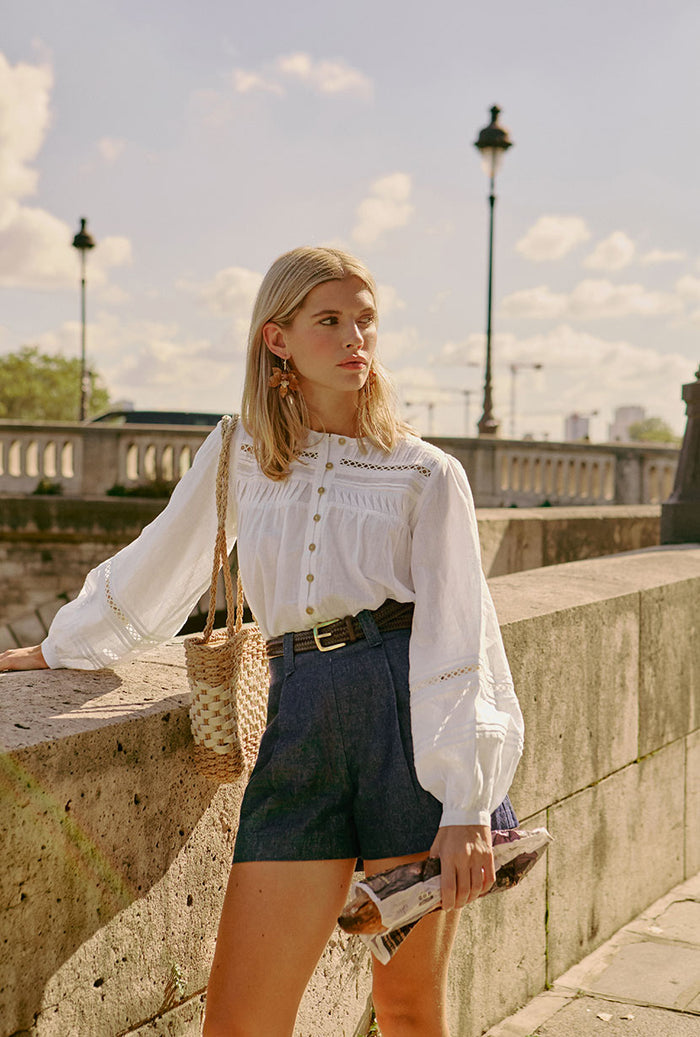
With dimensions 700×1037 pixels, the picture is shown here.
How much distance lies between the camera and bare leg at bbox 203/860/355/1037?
2.02 metres

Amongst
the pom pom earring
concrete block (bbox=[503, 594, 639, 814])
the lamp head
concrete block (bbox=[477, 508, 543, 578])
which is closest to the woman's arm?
the pom pom earring

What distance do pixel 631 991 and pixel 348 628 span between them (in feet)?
7.15

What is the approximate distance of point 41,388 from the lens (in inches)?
3024

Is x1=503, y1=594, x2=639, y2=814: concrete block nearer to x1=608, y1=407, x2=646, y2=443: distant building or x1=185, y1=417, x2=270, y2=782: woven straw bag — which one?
x1=185, y1=417, x2=270, y2=782: woven straw bag

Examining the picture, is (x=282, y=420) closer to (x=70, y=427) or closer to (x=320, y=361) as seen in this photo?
(x=320, y=361)

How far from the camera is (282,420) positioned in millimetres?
2332

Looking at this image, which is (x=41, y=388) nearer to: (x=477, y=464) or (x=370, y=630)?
(x=477, y=464)

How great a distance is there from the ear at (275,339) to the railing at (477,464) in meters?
14.9

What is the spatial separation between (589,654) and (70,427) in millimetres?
14823

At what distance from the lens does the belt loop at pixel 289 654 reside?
85.1 inches

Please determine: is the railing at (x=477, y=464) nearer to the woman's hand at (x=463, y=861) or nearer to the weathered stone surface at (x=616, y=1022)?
the weathered stone surface at (x=616, y=1022)

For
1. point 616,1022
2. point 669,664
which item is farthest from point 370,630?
point 669,664

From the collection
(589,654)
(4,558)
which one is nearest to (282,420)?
Answer: (589,654)

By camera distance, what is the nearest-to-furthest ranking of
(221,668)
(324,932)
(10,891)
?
(10,891) < (324,932) < (221,668)
